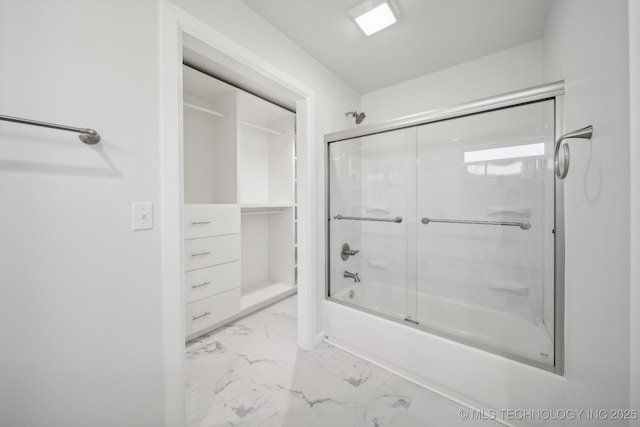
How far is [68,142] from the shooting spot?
0.83 metres

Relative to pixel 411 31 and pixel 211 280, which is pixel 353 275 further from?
pixel 411 31

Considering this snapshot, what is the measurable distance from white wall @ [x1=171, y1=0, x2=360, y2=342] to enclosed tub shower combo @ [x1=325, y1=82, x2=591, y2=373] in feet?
0.46

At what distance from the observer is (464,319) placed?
170 centimetres

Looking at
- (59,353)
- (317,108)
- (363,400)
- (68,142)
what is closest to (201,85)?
(317,108)

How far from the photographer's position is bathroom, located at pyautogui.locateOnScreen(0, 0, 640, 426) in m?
0.66

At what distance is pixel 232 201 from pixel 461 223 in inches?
80.5

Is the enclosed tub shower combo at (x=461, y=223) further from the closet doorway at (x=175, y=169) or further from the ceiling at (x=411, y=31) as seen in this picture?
the closet doorway at (x=175, y=169)

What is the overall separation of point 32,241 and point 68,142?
355 mm

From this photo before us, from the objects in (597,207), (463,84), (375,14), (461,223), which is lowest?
(461,223)

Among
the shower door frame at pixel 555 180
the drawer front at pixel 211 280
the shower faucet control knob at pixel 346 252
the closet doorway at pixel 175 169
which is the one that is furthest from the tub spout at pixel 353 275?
the closet doorway at pixel 175 169

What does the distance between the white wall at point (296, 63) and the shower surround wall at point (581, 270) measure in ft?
2.74

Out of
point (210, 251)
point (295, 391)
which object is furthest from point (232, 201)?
point (295, 391)

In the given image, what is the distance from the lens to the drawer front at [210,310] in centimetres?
190

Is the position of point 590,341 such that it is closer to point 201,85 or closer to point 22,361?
point 22,361
